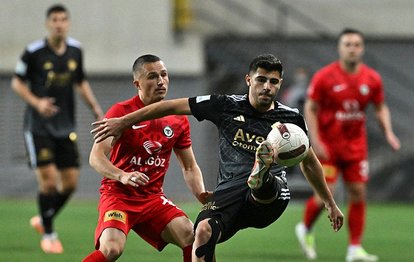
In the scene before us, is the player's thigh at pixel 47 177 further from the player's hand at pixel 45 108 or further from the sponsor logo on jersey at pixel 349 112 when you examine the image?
the sponsor logo on jersey at pixel 349 112

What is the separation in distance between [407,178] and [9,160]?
827cm

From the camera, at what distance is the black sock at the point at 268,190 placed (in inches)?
293

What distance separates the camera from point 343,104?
12.1 meters

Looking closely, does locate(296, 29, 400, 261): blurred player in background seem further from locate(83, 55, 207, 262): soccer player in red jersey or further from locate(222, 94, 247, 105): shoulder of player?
locate(222, 94, 247, 105): shoulder of player

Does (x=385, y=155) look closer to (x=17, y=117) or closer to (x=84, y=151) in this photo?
(x=84, y=151)

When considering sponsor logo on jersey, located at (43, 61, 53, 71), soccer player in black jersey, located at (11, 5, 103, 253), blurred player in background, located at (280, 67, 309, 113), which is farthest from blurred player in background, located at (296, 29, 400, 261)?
blurred player in background, located at (280, 67, 309, 113)

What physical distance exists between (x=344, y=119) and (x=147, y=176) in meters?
4.32

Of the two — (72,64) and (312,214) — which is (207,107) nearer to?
(312,214)

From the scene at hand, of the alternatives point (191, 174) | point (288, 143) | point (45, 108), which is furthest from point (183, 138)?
point (45, 108)

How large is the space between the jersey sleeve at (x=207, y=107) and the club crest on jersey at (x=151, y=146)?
58 centimetres

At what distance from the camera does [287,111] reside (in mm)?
7977

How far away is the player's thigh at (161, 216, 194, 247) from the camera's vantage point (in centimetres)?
828

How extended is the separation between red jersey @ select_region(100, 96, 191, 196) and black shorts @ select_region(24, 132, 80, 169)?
3736 mm

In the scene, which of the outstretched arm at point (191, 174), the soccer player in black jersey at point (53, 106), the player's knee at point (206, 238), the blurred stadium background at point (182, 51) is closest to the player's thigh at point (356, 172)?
the soccer player in black jersey at point (53, 106)
